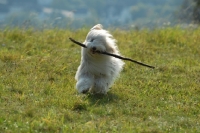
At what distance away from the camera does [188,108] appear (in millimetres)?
7992

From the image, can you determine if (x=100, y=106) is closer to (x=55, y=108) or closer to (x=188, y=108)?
(x=55, y=108)

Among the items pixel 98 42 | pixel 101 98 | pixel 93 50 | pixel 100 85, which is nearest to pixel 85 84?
pixel 100 85

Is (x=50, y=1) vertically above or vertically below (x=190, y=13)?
below

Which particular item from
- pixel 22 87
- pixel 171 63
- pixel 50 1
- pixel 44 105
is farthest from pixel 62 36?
pixel 50 1

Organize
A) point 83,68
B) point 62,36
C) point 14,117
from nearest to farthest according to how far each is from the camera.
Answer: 1. point 14,117
2. point 83,68
3. point 62,36

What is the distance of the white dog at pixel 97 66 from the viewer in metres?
8.46

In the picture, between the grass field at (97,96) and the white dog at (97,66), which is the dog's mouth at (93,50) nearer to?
the white dog at (97,66)

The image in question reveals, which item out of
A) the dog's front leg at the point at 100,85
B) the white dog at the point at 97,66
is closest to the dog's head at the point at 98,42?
the white dog at the point at 97,66

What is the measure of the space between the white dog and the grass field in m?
0.21

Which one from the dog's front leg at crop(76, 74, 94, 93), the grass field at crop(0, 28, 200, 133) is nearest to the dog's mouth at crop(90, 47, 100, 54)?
the dog's front leg at crop(76, 74, 94, 93)

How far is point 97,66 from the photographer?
8.68 m

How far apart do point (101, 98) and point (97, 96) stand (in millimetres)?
119

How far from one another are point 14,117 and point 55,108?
81 centimetres

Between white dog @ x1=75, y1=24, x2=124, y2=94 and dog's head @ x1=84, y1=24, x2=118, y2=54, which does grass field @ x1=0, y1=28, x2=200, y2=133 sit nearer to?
white dog @ x1=75, y1=24, x2=124, y2=94
